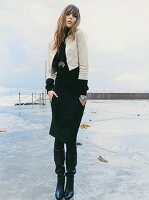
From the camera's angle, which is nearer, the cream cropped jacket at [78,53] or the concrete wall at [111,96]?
the cream cropped jacket at [78,53]

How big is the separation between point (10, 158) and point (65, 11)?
2.03 m

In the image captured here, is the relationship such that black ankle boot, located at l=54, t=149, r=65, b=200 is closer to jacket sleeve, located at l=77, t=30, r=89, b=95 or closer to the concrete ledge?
jacket sleeve, located at l=77, t=30, r=89, b=95

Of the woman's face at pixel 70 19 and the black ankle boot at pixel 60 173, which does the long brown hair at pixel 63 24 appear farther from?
the black ankle boot at pixel 60 173

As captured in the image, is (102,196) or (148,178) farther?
(148,178)

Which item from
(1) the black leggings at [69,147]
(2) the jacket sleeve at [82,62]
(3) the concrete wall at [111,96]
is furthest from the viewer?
(3) the concrete wall at [111,96]

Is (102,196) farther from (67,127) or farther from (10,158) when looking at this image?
(10,158)

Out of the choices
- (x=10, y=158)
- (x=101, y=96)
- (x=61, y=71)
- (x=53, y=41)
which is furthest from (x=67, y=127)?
(x=101, y=96)

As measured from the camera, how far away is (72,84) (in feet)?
5.66

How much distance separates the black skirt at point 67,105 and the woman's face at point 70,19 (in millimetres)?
372

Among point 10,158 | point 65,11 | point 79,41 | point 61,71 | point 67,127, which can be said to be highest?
point 65,11

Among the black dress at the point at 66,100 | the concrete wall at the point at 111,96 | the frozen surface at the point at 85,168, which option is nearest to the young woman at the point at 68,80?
the black dress at the point at 66,100

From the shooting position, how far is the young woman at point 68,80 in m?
1.70

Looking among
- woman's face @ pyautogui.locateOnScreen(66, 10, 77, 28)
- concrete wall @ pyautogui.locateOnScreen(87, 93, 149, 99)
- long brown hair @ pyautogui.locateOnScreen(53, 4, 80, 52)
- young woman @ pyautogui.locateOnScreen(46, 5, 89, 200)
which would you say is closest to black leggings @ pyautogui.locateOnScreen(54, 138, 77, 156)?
young woman @ pyautogui.locateOnScreen(46, 5, 89, 200)

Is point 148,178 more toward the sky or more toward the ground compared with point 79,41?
more toward the ground
